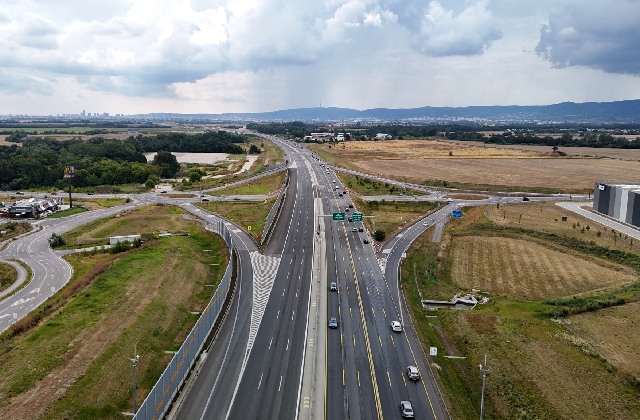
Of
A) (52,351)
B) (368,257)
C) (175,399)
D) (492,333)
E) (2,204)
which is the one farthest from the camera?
(2,204)

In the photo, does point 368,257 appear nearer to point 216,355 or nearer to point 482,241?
point 482,241

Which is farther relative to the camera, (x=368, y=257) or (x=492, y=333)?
(x=368, y=257)

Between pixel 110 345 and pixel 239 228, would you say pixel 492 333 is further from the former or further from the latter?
pixel 239 228

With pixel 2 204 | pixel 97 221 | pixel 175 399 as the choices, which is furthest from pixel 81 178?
pixel 175 399

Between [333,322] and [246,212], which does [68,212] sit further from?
[333,322]

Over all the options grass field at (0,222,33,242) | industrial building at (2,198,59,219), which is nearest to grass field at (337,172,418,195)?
industrial building at (2,198,59,219)

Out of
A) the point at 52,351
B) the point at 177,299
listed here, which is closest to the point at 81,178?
the point at 177,299

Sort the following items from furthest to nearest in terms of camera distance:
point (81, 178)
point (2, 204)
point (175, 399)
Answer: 1. point (81, 178)
2. point (2, 204)
3. point (175, 399)

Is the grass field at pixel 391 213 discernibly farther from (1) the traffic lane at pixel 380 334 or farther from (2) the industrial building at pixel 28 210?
(2) the industrial building at pixel 28 210
